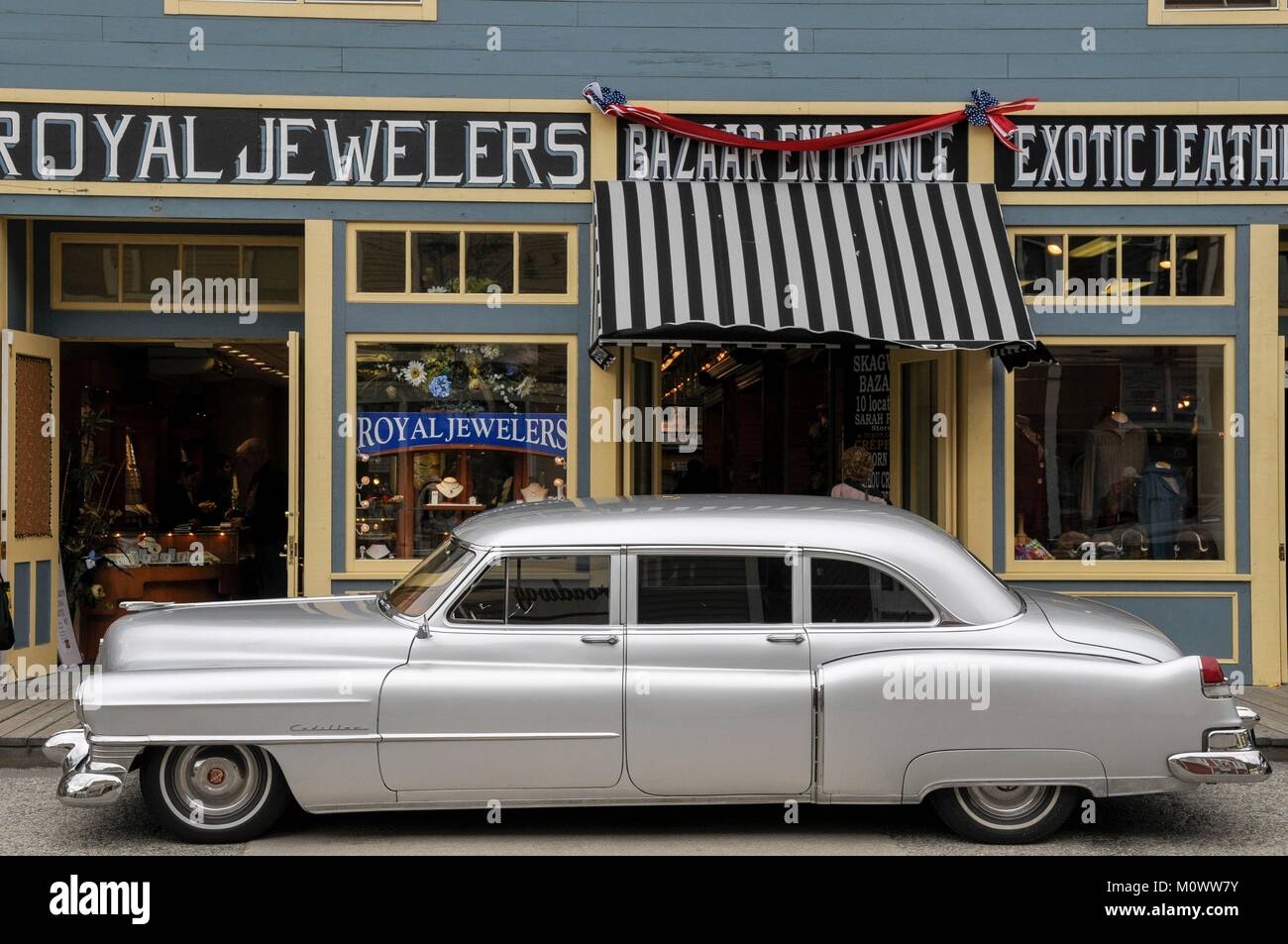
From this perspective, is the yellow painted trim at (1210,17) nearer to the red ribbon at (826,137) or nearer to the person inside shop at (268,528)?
the red ribbon at (826,137)

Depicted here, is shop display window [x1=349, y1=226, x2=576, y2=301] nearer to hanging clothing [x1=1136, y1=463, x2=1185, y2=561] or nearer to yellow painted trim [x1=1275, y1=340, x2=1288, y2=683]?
hanging clothing [x1=1136, y1=463, x2=1185, y2=561]

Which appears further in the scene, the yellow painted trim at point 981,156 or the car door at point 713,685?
the yellow painted trim at point 981,156

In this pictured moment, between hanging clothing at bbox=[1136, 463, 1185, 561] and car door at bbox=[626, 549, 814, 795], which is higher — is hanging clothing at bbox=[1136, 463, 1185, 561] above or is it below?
above

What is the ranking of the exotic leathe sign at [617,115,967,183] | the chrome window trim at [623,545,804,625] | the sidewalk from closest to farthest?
the chrome window trim at [623,545,804,625] → the sidewalk → the exotic leathe sign at [617,115,967,183]

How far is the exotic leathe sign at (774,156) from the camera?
9117 millimetres

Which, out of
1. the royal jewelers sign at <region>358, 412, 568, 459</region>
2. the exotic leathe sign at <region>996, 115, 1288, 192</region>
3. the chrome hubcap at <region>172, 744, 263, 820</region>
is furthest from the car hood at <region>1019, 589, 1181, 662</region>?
the exotic leathe sign at <region>996, 115, 1288, 192</region>

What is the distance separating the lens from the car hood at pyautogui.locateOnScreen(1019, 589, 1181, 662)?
5.42 meters

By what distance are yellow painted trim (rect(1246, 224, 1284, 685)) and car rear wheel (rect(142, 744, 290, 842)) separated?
7301 mm

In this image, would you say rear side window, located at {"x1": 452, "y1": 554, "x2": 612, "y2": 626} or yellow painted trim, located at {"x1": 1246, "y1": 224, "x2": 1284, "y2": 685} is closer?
rear side window, located at {"x1": 452, "y1": 554, "x2": 612, "y2": 626}

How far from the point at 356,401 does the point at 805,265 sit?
3484 mm

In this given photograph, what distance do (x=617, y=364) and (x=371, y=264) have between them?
2.01 m

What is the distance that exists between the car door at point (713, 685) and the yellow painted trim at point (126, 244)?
539 cm

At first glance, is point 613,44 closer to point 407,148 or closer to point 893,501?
point 407,148

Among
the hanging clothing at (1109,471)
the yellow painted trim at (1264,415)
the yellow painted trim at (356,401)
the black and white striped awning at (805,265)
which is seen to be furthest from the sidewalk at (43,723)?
the black and white striped awning at (805,265)
